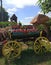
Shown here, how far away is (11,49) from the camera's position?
1170 centimetres

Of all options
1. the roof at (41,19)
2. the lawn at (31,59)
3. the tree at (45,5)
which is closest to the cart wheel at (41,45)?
the lawn at (31,59)

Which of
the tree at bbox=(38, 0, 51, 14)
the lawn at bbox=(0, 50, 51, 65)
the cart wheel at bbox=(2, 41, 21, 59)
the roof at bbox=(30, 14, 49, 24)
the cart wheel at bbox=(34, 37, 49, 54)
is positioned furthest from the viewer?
the roof at bbox=(30, 14, 49, 24)

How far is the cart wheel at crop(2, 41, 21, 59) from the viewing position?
11516 millimetres

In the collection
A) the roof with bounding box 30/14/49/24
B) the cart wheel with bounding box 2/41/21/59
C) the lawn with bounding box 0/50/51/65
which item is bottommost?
the lawn with bounding box 0/50/51/65

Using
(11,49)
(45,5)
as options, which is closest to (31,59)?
(11,49)

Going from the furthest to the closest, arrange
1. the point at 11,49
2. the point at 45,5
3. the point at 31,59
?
the point at 45,5, the point at 11,49, the point at 31,59

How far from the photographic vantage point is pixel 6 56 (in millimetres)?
11508

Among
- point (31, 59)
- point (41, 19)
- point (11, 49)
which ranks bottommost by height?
point (31, 59)

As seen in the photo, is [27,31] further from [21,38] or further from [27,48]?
[27,48]

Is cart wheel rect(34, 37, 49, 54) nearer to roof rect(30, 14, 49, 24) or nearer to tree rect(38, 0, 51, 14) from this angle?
tree rect(38, 0, 51, 14)

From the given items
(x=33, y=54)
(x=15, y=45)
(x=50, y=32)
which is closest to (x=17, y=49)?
(x=15, y=45)

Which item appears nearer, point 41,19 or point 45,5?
point 45,5

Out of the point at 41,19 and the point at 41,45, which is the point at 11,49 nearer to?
the point at 41,45

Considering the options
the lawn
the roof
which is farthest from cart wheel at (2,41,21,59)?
the roof
